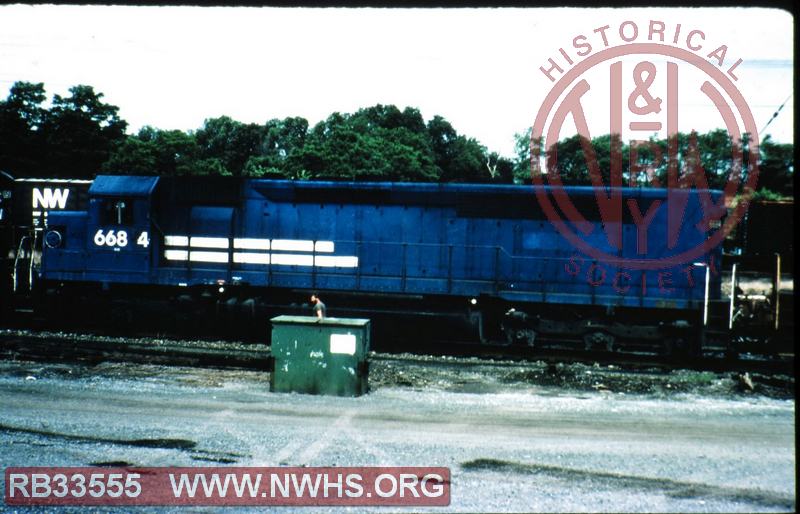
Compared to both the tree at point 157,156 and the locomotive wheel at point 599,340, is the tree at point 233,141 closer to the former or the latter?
the tree at point 157,156

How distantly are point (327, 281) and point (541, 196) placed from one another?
191 inches

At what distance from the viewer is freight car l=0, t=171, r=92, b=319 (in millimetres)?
14703

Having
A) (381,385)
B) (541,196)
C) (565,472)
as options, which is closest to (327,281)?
(381,385)

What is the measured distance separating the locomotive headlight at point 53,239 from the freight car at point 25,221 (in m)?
0.30

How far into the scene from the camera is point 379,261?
13516 millimetres

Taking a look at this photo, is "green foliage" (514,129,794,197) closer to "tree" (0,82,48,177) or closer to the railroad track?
the railroad track

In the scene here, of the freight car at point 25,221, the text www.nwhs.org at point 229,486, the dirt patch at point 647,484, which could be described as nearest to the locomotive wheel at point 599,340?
the dirt patch at point 647,484

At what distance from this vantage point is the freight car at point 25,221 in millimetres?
14703

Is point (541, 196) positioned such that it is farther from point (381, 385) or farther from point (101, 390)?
point (101, 390)

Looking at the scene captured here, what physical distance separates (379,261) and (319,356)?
452 cm

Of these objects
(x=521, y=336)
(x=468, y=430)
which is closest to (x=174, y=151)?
(x=521, y=336)

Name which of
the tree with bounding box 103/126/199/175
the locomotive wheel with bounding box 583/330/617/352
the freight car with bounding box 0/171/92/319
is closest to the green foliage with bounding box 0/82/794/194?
the tree with bounding box 103/126/199/175

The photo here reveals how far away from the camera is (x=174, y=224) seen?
14211 millimetres

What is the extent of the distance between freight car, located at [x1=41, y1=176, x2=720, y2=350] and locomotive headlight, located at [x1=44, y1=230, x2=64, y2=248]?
32mm
